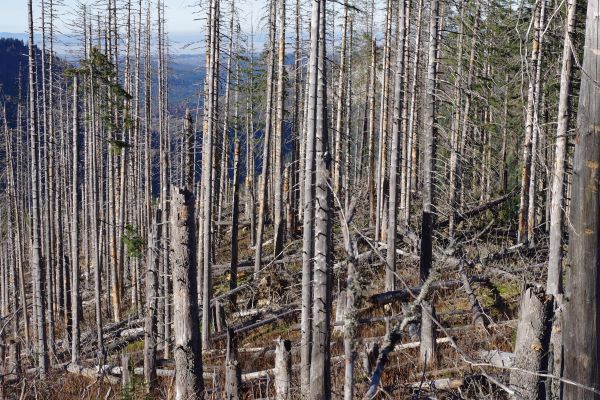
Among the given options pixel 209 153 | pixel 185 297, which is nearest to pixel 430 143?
pixel 209 153

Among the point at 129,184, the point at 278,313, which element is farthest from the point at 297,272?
the point at 129,184

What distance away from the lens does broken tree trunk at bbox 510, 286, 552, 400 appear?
143 inches

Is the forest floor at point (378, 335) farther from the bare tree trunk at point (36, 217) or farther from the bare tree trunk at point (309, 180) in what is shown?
the bare tree trunk at point (36, 217)

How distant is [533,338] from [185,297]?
3.38 metres

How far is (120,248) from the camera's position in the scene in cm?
2603

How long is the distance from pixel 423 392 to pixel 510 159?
87.4ft

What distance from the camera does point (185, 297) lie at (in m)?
5.68

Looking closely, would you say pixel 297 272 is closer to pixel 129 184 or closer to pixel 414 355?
pixel 414 355

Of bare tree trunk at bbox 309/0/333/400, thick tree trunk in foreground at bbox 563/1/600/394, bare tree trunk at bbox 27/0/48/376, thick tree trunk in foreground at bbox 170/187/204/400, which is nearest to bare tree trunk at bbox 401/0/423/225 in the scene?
bare tree trunk at bbox 309/0/333/400

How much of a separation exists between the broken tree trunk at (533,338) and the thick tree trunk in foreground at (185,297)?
3245 millimetres

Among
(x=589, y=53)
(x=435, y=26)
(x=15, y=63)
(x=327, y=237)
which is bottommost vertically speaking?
(x=327, y=237)

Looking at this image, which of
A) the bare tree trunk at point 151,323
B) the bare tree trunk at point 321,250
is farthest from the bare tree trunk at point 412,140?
the bare tree trunk at point 151,323

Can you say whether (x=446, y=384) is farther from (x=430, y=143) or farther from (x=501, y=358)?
(x=430, y=143)

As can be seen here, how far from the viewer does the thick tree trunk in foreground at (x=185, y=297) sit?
5.57 m
